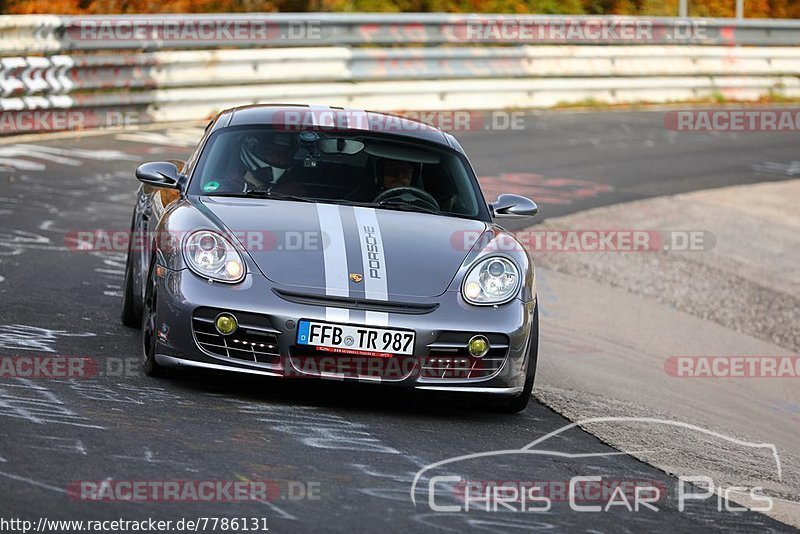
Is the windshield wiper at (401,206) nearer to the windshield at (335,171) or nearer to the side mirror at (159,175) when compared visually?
the windshield at (335,171)

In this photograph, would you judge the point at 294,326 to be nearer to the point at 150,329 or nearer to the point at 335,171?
the point at 150,329

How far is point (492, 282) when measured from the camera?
648 cm

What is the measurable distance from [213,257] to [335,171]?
4.14ft

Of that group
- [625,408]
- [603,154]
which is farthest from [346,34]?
[625,408]

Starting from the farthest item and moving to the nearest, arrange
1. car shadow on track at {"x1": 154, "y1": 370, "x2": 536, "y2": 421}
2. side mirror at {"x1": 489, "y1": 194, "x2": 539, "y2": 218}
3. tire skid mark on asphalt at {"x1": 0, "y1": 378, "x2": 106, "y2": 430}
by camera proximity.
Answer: side mirror at {"x1": 489, "y1": 194, "x2": 539, "y2": 218}, car shadow on track at {"x1": 154, "y1": 370, "x2": 536, "y2": 421}, tire skid mark on asphalt at {"x1": 0, "y1": 378, "x2": 106, "y2": 430}

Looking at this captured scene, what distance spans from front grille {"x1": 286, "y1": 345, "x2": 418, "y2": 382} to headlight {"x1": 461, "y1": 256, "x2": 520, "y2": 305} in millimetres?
477

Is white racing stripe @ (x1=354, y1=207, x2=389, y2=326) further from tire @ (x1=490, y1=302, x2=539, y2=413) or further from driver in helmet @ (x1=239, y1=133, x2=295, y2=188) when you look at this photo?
tire @ (x1=490, y1=302, x2=539, y2=413)

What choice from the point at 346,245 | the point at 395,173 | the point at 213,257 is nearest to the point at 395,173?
the point at 395,173

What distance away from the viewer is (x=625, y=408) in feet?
23.6

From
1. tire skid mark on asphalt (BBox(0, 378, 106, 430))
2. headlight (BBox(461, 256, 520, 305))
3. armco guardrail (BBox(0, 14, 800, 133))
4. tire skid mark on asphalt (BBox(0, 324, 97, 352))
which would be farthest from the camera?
armco guardrail (BBox(0, 14, 800, 133))

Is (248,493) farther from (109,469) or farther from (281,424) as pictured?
(281,424)

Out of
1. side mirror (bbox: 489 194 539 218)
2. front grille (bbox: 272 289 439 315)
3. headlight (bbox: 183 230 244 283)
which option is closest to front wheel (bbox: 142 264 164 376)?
headlight (bbox: 183 230 244 283)

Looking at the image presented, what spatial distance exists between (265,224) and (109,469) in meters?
1.95

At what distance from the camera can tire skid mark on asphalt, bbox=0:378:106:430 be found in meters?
5.53
